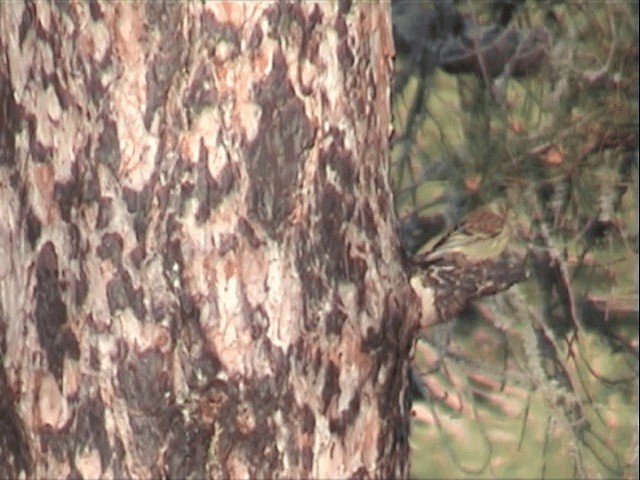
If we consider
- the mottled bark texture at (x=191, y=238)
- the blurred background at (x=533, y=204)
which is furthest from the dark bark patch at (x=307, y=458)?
the blurred background at (x=533, y=204)

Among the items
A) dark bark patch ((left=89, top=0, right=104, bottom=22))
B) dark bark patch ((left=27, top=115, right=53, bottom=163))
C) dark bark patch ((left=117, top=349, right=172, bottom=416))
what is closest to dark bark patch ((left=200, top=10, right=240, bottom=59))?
dark bark patch ((left=89, top=0, right=104, bottom=22))

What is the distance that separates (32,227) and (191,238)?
0.59 feet

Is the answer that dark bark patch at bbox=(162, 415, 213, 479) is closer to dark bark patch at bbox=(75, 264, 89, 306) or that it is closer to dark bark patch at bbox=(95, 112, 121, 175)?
dark bark patch at bbox=(75, 264, 89, 306)

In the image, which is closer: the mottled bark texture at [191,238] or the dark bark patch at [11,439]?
the mottled bark texture at [191,238]

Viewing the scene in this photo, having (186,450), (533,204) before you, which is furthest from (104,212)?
(533,204)

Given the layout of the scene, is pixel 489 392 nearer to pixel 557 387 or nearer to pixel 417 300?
pixel 557 387

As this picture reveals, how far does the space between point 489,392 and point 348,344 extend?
2.70 m

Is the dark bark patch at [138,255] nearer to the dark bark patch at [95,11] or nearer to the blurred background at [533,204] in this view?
the dark bark patch at [95,11]

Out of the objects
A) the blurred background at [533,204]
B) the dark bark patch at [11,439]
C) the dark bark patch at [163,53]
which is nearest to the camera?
the dark bark patch at [163,53]

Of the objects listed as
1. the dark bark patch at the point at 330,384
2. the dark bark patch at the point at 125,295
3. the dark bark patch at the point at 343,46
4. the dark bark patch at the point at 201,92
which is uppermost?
the dark bark patch at the point at 343,46

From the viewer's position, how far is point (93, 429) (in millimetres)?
1741

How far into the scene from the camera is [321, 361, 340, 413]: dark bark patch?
1748 millimetres

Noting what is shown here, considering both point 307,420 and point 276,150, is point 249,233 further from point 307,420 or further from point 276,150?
point 307,420

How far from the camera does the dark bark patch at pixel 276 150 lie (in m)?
1.70
